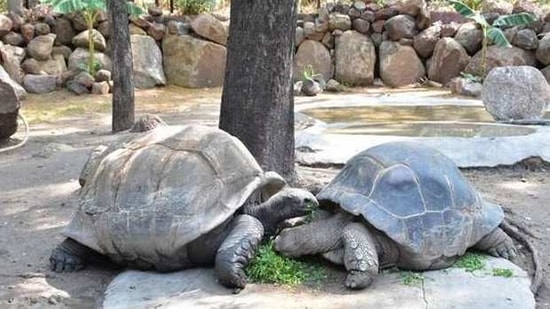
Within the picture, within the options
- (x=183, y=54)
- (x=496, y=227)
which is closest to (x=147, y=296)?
(x=496, y=227)

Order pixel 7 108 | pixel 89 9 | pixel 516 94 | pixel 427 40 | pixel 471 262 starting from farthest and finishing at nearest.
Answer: pixel 427 40 < pixel 89 9 < pixel 516 94 < pixel 7 108 < pixel 471 262

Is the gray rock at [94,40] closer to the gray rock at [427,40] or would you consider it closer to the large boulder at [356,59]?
the large boulder at [356,59]

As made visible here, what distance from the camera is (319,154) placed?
271 inches

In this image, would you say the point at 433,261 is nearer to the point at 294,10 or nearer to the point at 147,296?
the point at 147,296

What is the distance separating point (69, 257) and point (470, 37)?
12.2 meters

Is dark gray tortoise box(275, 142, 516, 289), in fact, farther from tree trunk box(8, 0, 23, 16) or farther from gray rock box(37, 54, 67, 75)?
tree trunk box(8, 0, 23, 16)

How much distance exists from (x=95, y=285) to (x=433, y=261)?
5.99 feet

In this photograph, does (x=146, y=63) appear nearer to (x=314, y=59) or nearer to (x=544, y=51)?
(x=314, y=59)

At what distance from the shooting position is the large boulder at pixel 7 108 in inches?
329

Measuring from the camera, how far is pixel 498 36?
13.6 meters

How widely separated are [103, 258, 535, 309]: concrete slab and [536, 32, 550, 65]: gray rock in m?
11.3

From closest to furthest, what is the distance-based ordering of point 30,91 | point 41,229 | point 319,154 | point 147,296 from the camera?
point 147,296 < point 41,229 < point 319,154 < point 30,91

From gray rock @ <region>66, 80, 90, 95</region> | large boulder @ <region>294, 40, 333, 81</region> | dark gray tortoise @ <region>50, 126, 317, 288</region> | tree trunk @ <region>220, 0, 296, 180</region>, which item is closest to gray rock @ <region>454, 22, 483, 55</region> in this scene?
large boulder @ <region>294, 40, 333, 81</region>

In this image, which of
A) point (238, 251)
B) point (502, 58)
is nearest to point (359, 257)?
point (238, 251)
